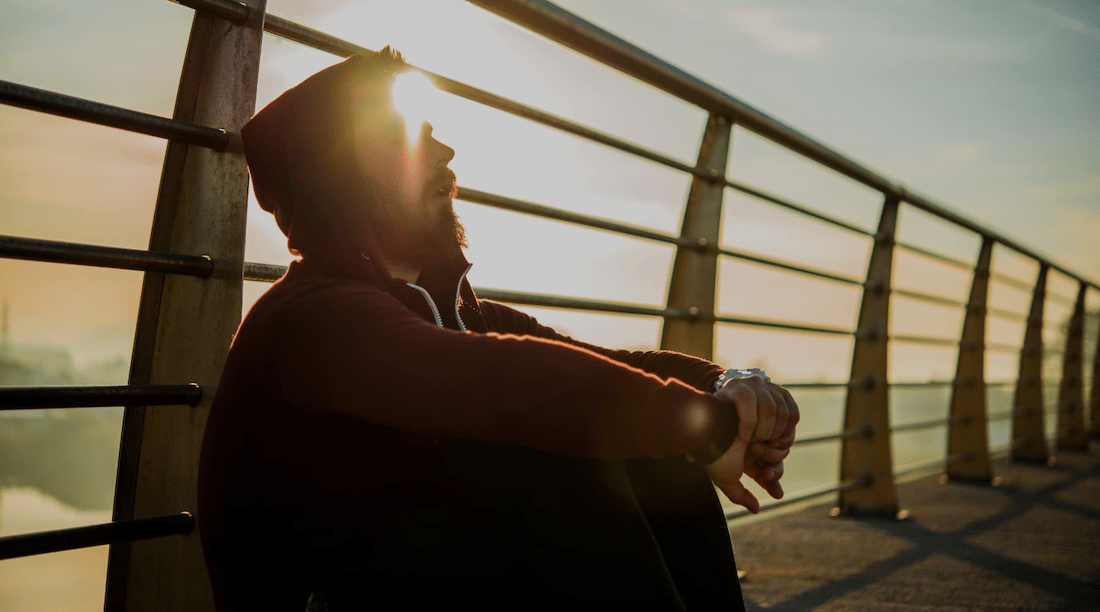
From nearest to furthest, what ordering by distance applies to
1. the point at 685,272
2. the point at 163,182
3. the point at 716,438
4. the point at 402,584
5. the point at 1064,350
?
the point at 402,584, the point at 716,438, the point at 163,182, the point at 685,272, the point at 1064,350

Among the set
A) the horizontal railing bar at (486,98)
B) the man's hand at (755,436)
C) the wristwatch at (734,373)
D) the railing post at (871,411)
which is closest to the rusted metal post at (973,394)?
the railing post at (871,411)

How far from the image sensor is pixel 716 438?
3.43 feet

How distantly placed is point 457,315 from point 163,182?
516 mm

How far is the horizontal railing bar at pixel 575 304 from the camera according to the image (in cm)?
164

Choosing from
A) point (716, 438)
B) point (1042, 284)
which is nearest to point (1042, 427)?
point (1042, 284)

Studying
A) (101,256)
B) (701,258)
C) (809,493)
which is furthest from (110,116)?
(809,493)

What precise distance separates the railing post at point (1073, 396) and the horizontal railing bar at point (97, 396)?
21.6 ft

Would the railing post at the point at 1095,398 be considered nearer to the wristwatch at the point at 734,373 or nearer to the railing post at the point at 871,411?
the railing post at the point at 871,411

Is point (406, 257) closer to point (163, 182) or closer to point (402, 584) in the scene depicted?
point (163, 182)

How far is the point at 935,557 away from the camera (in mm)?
2574

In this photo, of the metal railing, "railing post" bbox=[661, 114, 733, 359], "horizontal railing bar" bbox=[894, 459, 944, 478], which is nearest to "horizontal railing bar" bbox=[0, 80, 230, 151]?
the metal railing

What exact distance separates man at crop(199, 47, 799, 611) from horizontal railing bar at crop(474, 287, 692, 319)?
0.58 meters

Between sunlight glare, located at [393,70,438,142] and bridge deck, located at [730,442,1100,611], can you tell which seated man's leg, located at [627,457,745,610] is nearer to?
sunlight glare, located at [393,70,438,142]

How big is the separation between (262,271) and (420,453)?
0.53 m
